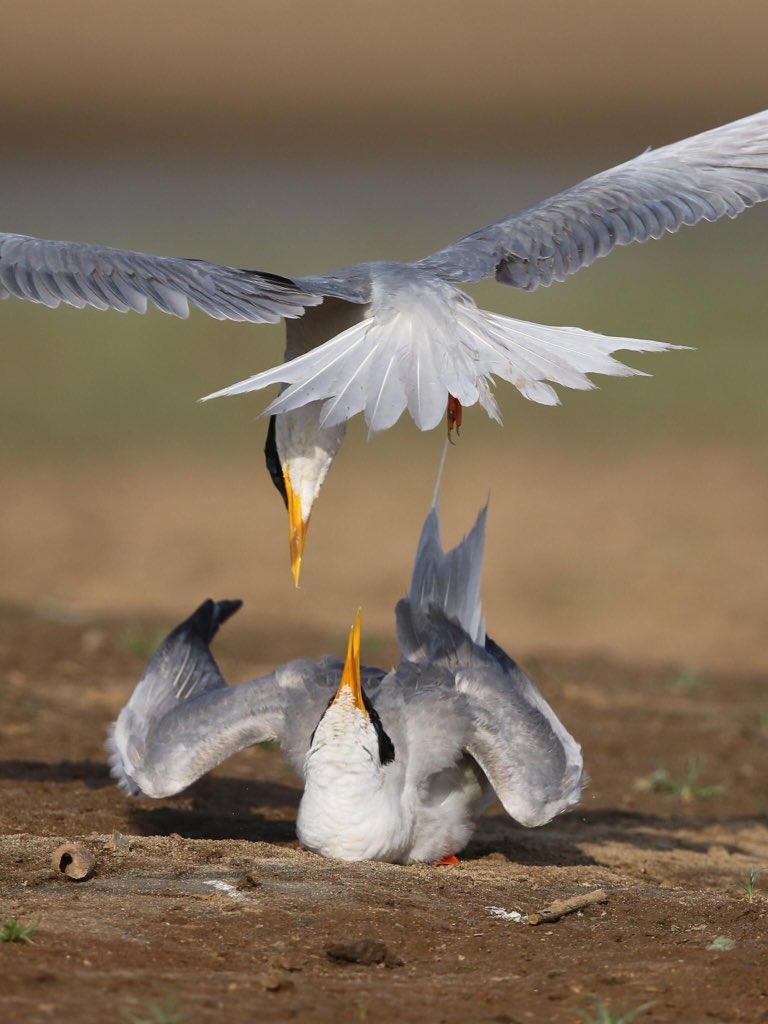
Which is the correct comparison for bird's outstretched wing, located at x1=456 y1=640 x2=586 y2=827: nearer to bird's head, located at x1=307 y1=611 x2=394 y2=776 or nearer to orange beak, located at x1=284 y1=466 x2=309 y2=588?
bird's head, located at x1=307 y1=611 x2=394 y2=776

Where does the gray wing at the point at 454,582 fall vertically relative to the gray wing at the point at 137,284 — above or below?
below

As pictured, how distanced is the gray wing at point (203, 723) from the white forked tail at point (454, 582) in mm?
523

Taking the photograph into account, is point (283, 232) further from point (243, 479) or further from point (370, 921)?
point (370, 921)

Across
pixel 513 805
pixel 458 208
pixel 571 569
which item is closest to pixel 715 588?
pixel 571 569

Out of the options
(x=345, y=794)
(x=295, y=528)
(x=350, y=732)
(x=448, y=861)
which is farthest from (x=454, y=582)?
(x=345, y=794)

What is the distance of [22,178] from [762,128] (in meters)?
25.7

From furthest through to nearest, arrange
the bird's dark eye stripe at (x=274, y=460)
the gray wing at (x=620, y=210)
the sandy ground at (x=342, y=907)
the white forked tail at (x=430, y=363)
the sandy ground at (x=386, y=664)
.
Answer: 1. the gray wing at (x=620, y=210)
2. the bird's dark eye stripe at (x=274, y=460)
3. the white forked tail at (x=430, y=363)
4. the sandy ground at (x=386, y=664)
5. the sandy ground at (x=342, y=907)

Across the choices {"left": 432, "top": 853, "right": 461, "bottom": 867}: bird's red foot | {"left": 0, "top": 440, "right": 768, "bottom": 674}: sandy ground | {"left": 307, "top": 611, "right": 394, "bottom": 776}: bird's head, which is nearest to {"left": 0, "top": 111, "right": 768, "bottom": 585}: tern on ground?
{"left": 307, "top": 611, "right": 394, "bottom": 776}: bird's head

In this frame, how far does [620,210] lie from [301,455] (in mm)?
2230

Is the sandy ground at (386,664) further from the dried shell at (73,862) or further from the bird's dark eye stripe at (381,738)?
the bird's dark eye stripe at (381,738)

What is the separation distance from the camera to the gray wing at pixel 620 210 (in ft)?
23.6

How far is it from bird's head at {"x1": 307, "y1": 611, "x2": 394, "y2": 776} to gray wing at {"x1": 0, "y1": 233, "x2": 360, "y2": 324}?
1.12 m

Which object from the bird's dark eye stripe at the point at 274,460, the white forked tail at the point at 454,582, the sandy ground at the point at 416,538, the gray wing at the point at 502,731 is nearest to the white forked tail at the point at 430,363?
the bird's dark eye stripe at the point at 274,460

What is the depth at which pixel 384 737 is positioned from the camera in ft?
18.5
